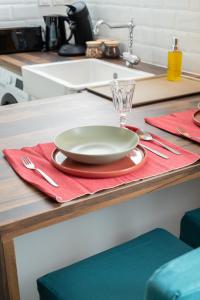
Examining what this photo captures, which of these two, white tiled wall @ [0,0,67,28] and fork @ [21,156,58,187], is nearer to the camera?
fork @ [21,156,58,187]

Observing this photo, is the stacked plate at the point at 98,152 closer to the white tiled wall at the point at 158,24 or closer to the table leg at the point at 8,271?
the table leg at the point at 8,271

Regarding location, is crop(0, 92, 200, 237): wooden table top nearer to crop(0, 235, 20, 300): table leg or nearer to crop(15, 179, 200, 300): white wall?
crop(0, 235, 20, 300): table leg

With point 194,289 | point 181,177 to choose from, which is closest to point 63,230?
point 181,177

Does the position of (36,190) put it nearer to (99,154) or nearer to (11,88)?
(99,154)

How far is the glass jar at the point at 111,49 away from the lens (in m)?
2.39

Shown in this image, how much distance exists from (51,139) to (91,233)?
14.0 inches

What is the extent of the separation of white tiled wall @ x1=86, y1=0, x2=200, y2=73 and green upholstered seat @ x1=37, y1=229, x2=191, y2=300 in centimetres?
106

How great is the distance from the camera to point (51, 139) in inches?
48.1

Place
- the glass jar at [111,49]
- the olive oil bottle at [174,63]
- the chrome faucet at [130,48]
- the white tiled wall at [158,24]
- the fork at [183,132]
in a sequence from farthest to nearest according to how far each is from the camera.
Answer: the glass jar at [111,49]
the chrome faucet at [130,48]
the white tiled wall at [158,24]
the olive oil bottle at [174,63]
the fork at [183,132]

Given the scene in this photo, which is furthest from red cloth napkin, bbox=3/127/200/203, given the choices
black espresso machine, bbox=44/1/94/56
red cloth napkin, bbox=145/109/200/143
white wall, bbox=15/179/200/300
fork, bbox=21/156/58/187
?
black espresso machine, bbox=44/1/94/56

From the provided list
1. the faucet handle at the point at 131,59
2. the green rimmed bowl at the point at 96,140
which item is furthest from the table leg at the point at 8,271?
the faucet handle at the point at 131,59

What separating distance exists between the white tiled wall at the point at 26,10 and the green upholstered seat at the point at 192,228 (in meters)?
1.96

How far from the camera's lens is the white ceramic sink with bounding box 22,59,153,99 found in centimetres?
185

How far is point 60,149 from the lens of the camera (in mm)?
1034
